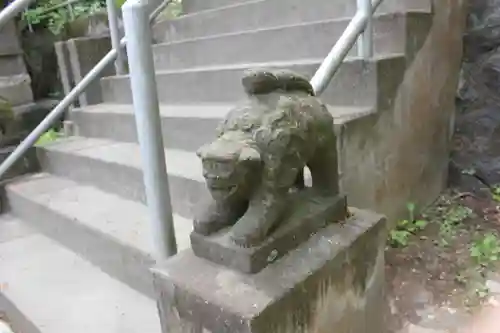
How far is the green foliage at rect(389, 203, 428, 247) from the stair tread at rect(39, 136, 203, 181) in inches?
38.7

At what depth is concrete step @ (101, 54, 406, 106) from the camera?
6.46 ft

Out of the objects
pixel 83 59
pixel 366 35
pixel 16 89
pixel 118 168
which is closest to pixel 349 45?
pixel 366 35

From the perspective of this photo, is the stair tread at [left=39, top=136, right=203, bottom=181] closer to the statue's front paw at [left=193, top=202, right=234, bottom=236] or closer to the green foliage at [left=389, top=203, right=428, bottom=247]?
the statue's front paw at [left=193, top=202, right=234, bottom=236]

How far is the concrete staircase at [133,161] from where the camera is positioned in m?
1.79

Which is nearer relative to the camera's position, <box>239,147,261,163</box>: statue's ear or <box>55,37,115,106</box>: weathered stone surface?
<box>239,147,261,163</box>: statue's ear

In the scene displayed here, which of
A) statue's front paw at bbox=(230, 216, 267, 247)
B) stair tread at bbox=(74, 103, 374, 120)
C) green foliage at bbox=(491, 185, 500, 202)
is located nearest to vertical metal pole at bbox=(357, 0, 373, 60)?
stair tread at bbox=(74, 103, 374, 120)

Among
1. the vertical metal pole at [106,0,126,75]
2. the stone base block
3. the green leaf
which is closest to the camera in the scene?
the stone base block

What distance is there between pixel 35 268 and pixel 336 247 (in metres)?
1.46

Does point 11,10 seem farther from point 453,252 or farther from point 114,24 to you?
point 453,252

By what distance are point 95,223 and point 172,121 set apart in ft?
2.15

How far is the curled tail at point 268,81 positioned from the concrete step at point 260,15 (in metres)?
1.29

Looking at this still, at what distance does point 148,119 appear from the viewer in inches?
47.3

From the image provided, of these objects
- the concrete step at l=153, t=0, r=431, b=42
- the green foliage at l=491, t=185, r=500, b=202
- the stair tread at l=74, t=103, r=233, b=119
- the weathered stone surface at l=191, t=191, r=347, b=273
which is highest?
the concrete step at l=153, t=0, r=431, b=42

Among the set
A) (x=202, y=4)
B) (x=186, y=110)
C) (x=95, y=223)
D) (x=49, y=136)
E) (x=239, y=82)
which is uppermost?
(x=202, y=4)
